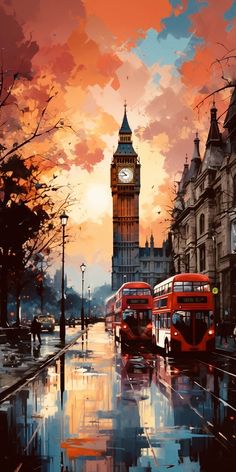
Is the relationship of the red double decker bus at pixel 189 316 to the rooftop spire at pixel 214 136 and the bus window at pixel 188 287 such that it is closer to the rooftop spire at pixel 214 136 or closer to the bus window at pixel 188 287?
the bus window at pixel 188 287

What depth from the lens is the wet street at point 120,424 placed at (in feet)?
32.0

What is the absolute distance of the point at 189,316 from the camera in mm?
35000

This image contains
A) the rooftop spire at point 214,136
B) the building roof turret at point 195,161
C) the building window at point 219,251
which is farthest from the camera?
the building roof turret at point 195,161

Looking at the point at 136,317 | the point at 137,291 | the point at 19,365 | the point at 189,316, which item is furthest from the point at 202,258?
the point at 19,365

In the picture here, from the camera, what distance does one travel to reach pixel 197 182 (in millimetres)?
91938

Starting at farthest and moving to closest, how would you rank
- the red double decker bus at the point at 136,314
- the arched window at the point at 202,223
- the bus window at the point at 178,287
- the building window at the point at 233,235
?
1. the arched window at the point at 202,223
2. the building window at the point at 233,235
3. the red double decker bus at the point at 136,314
4. the bus window at the point at 178,287

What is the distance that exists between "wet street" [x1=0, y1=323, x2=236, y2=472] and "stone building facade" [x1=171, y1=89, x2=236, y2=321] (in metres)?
35.9

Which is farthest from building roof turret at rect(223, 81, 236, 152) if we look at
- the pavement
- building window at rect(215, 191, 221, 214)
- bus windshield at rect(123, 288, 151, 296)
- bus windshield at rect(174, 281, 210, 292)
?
bus windshield at rect(174, 281, 210, 292)

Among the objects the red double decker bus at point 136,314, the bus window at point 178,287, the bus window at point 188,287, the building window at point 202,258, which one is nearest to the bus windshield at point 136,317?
the red double decker bus at point 136,314

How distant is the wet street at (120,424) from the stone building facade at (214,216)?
35927 millimetres

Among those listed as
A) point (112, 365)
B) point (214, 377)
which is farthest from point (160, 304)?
point (214, 377)

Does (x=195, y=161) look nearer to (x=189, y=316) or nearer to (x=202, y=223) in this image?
(x=202, y=223)

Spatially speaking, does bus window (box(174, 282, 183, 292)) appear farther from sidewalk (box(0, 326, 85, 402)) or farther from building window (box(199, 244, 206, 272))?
building window (box(199, 244, 206, 272))

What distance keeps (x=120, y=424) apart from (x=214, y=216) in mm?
69681
